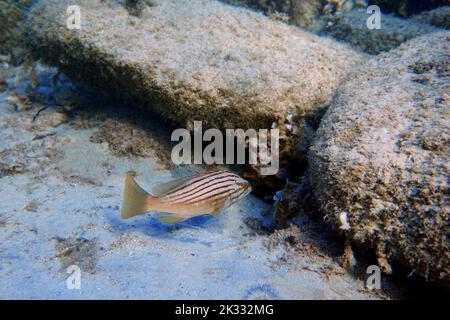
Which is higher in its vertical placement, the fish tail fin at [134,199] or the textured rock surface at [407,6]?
the textured rock surface at [407,6]

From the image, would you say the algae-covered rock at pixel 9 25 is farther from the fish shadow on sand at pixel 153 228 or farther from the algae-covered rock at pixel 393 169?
the algae-covered rock at pixel 393 169

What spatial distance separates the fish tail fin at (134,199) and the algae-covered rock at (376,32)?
6040 millimetres

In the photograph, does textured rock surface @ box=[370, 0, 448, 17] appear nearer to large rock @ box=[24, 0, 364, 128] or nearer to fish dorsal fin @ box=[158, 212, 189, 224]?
large rock @ box=[24, 0, 364, 128]

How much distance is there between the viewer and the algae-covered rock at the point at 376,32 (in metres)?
6.63

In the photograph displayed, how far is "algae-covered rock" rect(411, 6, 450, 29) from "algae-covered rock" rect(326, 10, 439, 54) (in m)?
0.40

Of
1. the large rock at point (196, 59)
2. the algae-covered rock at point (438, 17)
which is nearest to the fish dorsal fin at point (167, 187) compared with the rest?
the large rock at point (196, 59)

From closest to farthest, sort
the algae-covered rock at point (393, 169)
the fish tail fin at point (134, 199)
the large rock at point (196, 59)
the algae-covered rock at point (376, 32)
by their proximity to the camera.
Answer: the algae-covered rock at point (393, 169)
the fish tail fin at point (134, 199)
the large rock at point (196, 59)
the algae-covered rock at point (376, 32)

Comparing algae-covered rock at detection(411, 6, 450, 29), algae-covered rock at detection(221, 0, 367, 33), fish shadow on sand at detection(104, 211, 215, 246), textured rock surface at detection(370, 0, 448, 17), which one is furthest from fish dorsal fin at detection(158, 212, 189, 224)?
textured rock surface at detection(370, 0, 448, 17)

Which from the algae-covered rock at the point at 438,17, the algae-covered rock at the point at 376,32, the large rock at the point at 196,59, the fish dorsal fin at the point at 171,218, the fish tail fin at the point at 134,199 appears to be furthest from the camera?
the algae-covered rock at the point at 438,17

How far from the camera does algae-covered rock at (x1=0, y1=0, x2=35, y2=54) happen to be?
873cm

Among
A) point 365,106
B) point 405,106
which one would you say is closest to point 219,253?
point 365,106

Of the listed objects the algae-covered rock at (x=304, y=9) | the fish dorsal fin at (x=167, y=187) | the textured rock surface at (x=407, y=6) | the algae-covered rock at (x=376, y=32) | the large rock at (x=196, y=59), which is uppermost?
the textured rock surface at (x=407, y=6)

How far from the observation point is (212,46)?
15.0 ft

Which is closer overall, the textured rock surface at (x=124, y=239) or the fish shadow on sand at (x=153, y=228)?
the textured rock surface at (x=124, y=239)
